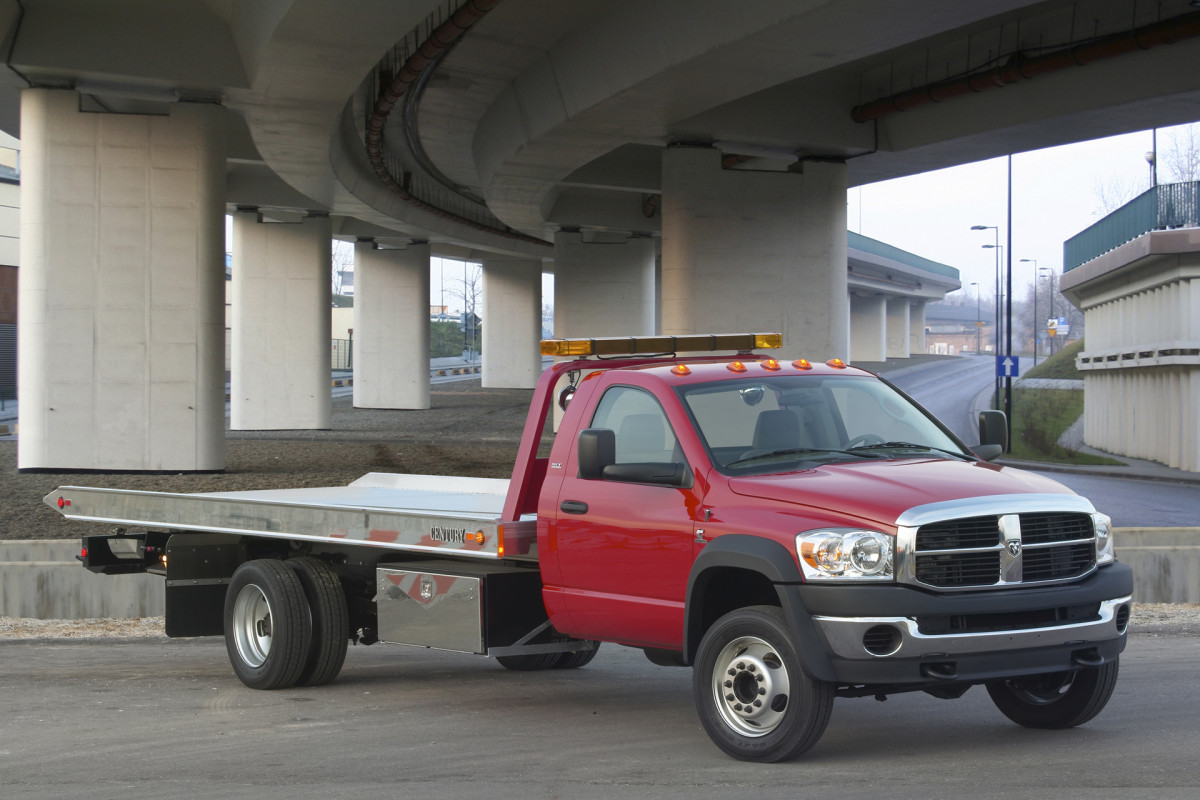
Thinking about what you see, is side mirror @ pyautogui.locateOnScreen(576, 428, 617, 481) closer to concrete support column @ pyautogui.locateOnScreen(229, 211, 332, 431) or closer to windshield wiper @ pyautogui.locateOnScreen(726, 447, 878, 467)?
windshield wiper @ pyautogui.locateOnScreen(726, 447, 878, 467)

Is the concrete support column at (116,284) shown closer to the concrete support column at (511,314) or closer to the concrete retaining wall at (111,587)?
the concrete retaining wall at (111,587)

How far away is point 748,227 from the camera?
28.8 meters

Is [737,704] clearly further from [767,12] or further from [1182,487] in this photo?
[1182,487]

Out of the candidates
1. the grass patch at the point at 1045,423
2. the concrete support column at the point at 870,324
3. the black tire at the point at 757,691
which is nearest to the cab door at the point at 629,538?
the black tire at the point at 757,691

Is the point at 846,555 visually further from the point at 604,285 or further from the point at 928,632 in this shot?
the point at 604,285

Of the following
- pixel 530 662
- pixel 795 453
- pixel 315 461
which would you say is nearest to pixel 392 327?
pixel 315 461

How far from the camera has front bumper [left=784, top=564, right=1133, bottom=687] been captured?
626 centimetres

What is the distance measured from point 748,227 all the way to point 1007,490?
889 inches

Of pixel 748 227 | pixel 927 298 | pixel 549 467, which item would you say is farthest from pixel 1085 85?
pixel 927 298

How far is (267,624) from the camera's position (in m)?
9.48

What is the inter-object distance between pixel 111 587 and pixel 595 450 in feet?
25.7

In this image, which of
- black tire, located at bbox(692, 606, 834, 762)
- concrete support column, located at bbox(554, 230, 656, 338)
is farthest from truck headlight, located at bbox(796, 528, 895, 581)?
concrete support column, located at bbox(554, 230, 656, 338)

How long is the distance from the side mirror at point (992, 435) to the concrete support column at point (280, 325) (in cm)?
3479

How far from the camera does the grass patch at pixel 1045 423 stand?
38969 millimetres
